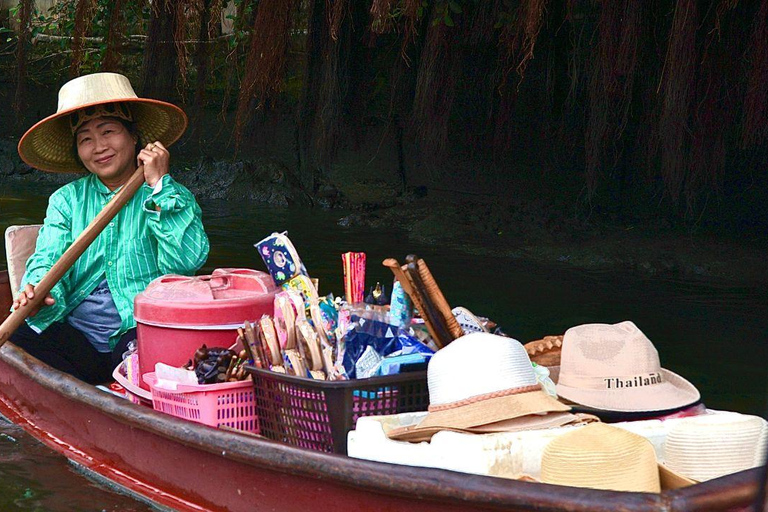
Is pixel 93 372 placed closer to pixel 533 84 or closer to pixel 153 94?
pixel 153 94

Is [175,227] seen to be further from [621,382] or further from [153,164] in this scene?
[621,382]

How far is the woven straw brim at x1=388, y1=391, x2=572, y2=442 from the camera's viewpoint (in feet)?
8.40

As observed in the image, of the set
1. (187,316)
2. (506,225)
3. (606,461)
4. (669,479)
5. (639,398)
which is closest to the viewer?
(606,461)

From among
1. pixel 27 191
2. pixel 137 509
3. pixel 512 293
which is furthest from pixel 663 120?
pixel 27 191

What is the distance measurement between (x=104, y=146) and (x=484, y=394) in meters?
2.03

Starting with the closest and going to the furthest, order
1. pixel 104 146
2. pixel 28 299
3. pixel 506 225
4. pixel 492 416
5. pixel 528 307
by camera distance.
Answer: pixel 492 416
pixel 28 299
pixel 104 146
pixel 528 307
pixel 506 225

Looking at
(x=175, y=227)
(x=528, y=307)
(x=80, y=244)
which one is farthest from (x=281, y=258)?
(x=528, y=307)

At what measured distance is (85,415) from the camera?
11.5 ft

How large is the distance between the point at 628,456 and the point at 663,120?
3.31 meters

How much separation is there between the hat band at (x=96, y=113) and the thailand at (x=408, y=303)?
0.01m

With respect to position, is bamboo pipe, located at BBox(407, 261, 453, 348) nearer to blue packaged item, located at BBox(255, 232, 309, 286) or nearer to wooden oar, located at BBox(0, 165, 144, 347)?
blue packaged item, located at BBox(255, 232, 309, 286)

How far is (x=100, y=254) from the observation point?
3.94 metres

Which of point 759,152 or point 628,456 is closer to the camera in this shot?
point 628,456

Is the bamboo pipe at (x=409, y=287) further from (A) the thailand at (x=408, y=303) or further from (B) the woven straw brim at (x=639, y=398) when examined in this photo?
(B) the woven straw brim at (x=639, y=398)
